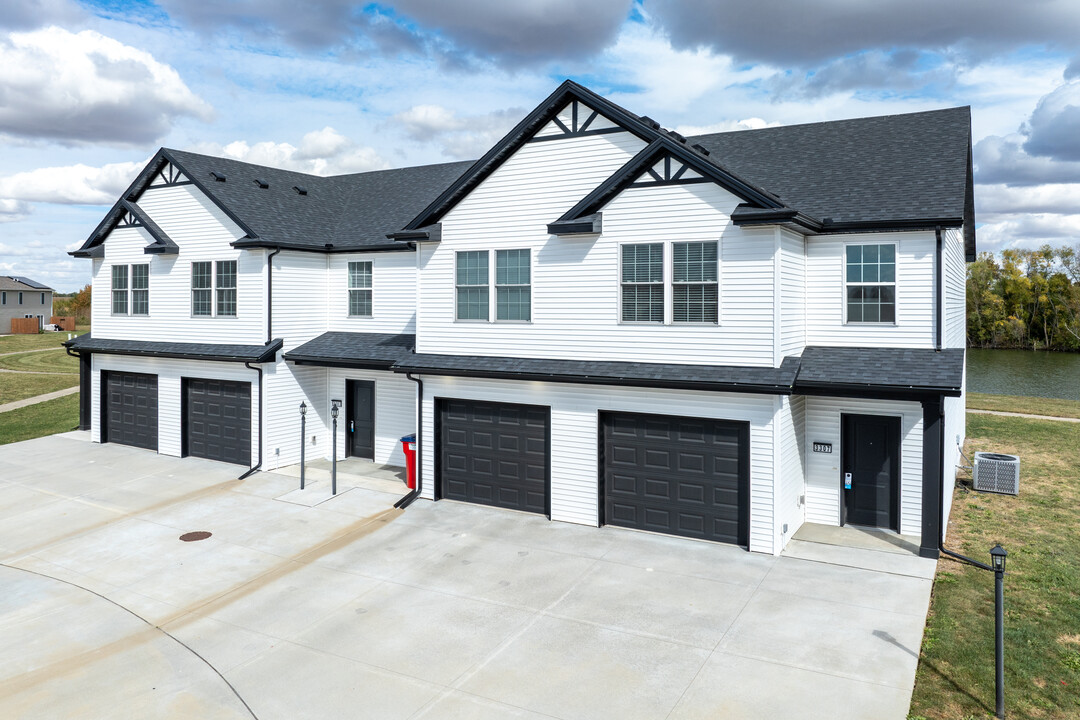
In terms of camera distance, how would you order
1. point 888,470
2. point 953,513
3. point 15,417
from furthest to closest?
point 15,417, point 953,513, point 888,470

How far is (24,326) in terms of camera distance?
65750 millimetres

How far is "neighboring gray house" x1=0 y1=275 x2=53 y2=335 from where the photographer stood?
217 ft

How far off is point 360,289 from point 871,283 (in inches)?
507

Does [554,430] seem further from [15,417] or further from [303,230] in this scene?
[15,417]

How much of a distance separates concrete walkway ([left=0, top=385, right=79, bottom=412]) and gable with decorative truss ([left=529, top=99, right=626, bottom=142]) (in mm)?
26241

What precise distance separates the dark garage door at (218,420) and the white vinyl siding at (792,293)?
44.0 feet

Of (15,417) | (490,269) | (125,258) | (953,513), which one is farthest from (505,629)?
(15,417)

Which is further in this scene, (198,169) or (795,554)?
(198,169)

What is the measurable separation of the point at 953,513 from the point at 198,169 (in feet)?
67.2

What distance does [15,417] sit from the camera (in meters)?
26.9

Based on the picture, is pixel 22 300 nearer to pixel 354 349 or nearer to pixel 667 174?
pixel 354 349

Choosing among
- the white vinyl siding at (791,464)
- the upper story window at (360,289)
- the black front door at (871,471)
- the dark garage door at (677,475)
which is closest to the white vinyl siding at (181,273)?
the upper story window at (360,289)

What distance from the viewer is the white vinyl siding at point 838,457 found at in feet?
43.3

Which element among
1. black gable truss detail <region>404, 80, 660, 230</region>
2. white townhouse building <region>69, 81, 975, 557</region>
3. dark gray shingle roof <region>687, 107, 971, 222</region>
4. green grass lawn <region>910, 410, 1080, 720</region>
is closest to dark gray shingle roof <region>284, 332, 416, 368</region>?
white townhouse building <region>69, 81, 975, 557</region>
